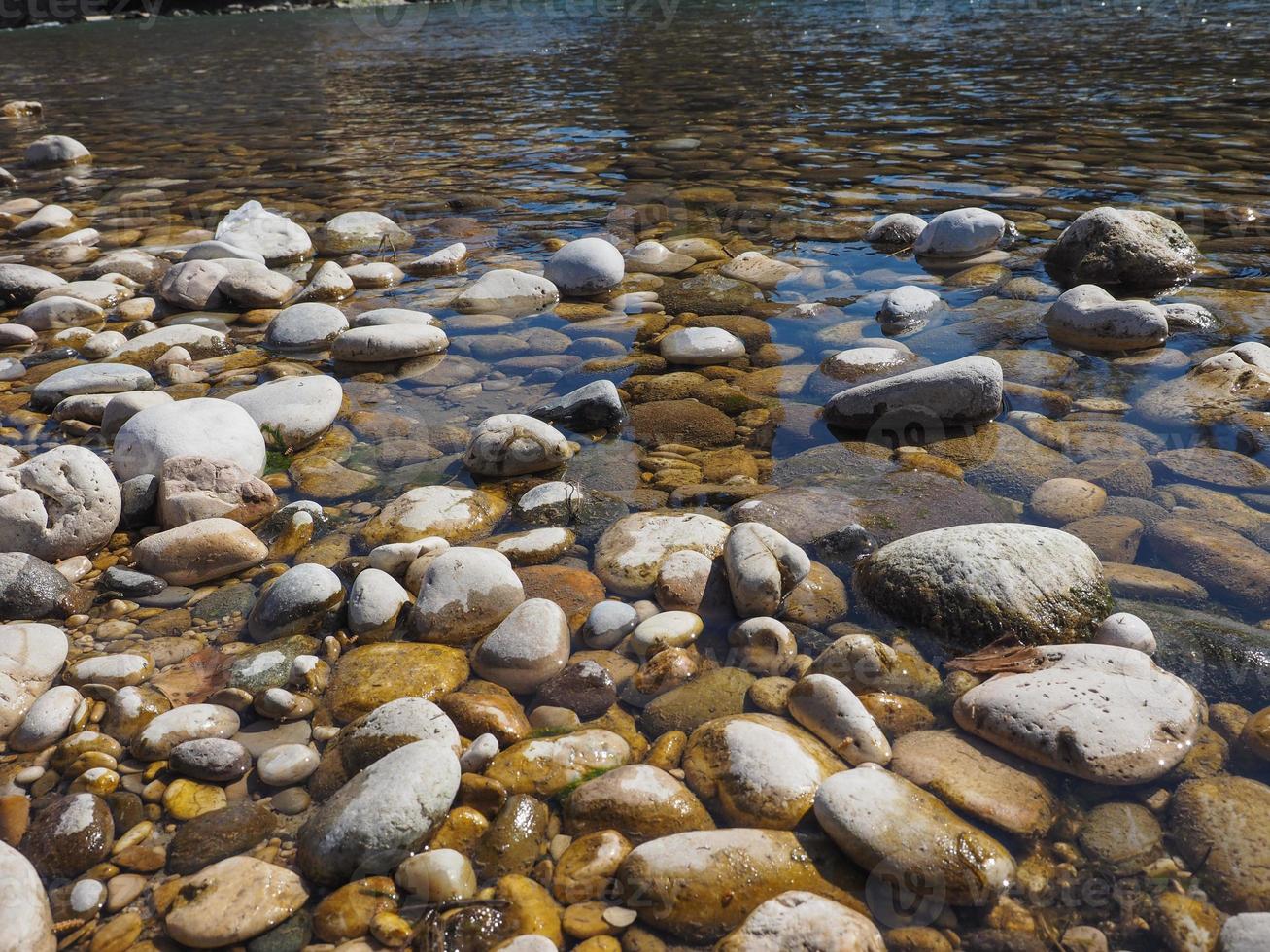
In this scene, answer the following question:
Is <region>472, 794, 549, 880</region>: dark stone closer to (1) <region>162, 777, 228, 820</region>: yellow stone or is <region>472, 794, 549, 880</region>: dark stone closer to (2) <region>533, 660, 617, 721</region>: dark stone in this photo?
(2) <region>533, 660, 617, 721</region>: dark stone

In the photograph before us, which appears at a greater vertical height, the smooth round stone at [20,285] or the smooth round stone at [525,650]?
the smooth round stone at [20,285]

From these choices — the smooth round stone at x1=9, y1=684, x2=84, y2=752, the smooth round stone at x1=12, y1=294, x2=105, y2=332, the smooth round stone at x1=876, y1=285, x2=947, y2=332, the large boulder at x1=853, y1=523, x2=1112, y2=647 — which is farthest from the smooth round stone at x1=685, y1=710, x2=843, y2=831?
the smooth round stone at x1=12, y1=294, x2=105, y2=332

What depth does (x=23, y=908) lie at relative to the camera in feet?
6.67

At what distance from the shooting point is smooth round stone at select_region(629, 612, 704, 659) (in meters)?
2.98

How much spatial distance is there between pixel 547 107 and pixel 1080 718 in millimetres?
14489

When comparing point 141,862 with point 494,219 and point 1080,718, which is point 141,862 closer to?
point 1080,718

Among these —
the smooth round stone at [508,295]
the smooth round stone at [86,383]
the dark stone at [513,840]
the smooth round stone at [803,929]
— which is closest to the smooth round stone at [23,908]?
the dark stone at [513,840]

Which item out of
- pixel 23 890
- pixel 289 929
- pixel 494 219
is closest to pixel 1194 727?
pixel 289 929

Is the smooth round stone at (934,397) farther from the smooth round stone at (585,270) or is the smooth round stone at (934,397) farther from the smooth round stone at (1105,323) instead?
the smooth round stone at (585,270)

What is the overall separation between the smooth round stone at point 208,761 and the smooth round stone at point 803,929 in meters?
1.39

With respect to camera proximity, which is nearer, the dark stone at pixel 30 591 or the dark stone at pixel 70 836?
the dark stone at pixel 70 836

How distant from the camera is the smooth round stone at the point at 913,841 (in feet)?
7.06

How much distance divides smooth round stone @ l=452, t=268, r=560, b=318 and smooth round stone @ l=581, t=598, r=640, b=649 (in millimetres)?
3397

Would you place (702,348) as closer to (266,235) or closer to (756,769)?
(756,769)
